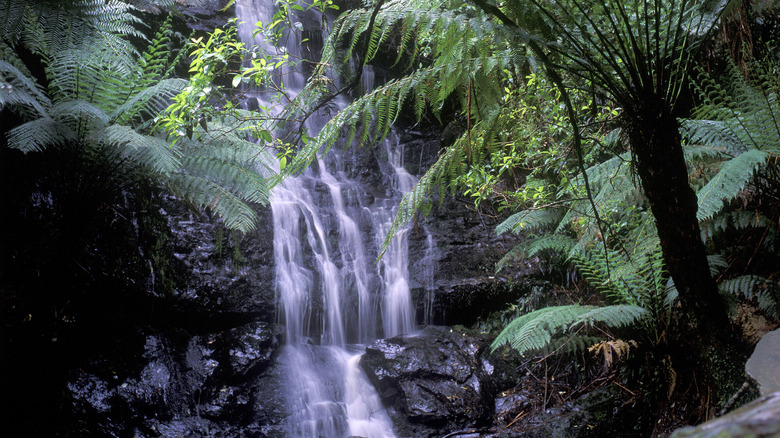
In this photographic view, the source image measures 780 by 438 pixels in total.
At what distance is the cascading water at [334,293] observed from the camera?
141 inches

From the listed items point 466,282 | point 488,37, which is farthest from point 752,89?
point 466,282

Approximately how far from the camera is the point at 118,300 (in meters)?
3.39

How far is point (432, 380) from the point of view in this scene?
3.54m

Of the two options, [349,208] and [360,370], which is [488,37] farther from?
[349,208]

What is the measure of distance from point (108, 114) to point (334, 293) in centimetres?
259

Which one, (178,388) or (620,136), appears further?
(178,388)

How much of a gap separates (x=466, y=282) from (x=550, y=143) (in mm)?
1594

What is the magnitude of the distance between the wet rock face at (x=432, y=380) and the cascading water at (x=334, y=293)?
0.17 metres

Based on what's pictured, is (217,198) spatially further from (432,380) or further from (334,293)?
(432,380)

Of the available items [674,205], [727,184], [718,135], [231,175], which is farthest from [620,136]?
[231,175]

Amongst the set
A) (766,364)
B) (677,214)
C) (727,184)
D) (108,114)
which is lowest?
(766,364)

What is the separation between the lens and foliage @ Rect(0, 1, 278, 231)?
264 cm

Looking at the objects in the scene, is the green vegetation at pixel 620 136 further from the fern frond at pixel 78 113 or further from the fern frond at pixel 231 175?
the fern frond at pixel 78 113

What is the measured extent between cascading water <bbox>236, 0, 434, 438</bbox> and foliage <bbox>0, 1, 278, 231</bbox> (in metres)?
0.97
